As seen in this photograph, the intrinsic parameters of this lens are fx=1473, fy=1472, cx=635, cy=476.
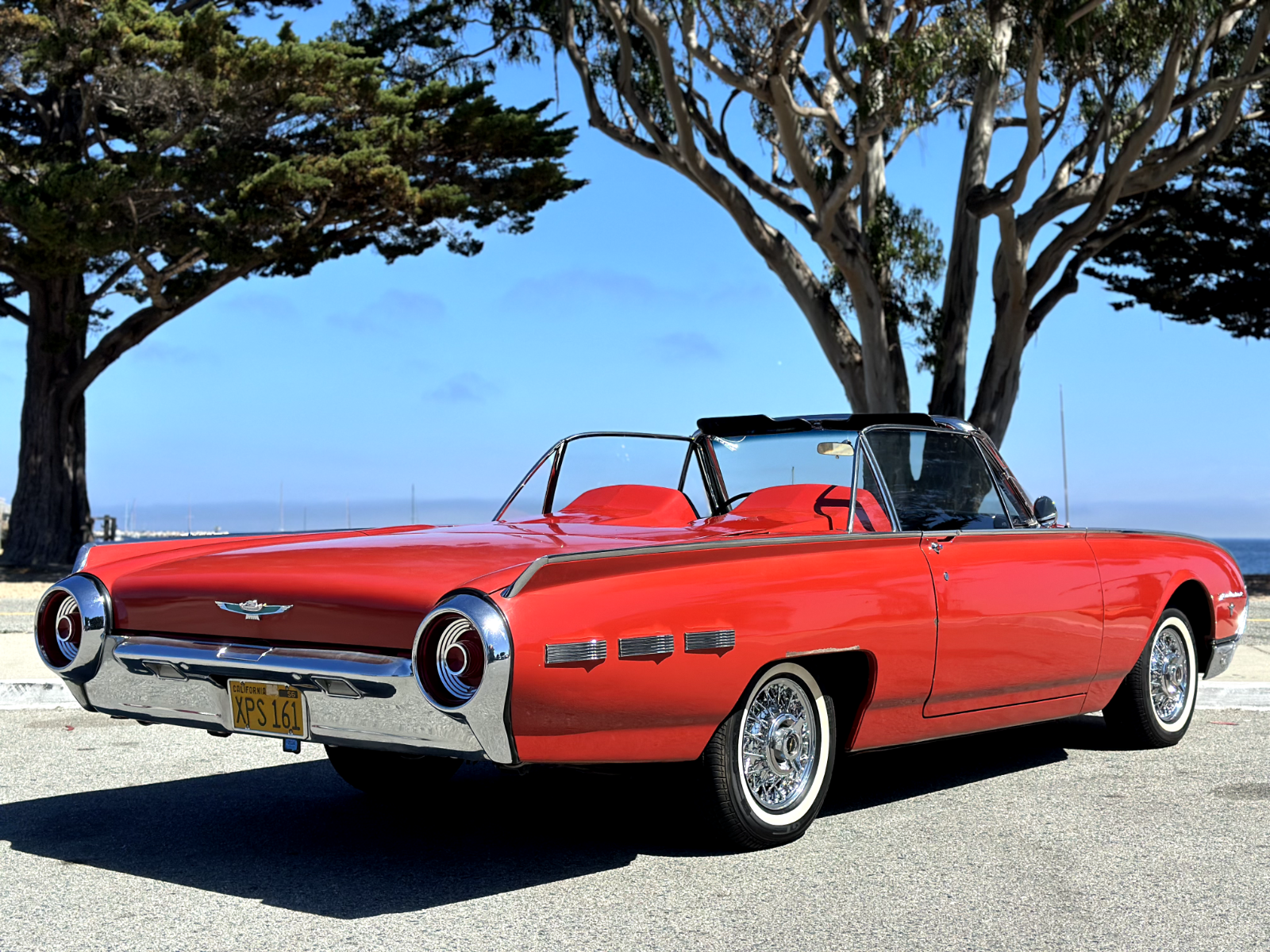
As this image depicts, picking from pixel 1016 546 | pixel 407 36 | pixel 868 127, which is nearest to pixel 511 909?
pixel 1016 546

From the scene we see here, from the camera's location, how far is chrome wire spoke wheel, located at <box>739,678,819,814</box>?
4.82 m

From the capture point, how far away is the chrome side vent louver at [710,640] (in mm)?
4469

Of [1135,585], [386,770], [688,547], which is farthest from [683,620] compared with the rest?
[1135,585]

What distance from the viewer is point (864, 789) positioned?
597 cm

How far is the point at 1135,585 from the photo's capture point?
649 centimetres

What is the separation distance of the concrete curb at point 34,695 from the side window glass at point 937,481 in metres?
4.91

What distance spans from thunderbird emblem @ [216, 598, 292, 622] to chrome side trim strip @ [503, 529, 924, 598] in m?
0.83

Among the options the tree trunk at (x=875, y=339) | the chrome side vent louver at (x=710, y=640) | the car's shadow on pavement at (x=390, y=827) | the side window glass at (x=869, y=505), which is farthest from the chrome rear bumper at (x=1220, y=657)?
the tree trunk at (x=875, y=339)

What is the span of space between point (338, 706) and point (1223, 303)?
2602 cm

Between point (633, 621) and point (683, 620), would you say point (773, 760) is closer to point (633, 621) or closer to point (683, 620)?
point (683, 620)

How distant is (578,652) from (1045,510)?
2968 mm

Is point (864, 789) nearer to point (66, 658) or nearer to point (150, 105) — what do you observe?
point (66, 658)

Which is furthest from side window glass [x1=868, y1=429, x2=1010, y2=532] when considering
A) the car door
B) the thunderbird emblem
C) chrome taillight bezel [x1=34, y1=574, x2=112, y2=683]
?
chrome taillight bezel [x1=34, y1=574, x2=112, y2=683]

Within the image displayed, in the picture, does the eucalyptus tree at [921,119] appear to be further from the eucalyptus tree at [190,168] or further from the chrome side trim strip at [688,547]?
the chrome side trim strip at [688,547]
